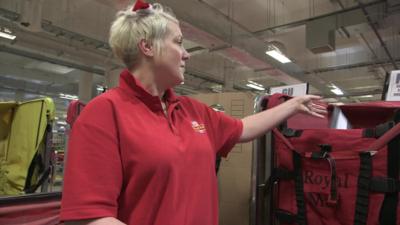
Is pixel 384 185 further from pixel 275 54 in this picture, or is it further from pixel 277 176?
pixel 275 54

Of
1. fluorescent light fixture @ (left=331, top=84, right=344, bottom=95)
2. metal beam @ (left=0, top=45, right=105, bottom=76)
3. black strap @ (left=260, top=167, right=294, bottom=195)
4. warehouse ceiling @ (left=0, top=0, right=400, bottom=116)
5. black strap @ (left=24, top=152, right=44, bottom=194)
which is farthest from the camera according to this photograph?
fluorescent light fixture @ (left=331, top=84, right=344, bottom=95)

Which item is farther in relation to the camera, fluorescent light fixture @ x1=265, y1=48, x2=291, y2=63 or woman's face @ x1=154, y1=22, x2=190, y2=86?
fluorescent light fixture @ x1=265, y1=48, x2=291, y2=63

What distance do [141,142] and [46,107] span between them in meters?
1.82

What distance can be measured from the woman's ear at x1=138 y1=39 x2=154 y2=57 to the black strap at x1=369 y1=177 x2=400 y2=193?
2.57 ft

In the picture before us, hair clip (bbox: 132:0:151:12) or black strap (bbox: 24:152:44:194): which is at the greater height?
hair clip (bbox: 132:0:151:12)

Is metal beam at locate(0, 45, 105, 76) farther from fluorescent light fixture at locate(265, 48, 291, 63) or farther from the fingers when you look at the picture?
the fingers

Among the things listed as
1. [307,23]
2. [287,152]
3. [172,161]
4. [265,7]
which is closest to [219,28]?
[265,7]

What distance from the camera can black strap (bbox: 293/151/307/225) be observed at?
119 centimetres

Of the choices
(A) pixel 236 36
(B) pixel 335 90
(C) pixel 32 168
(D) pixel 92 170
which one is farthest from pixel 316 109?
(B) pixel 335 90

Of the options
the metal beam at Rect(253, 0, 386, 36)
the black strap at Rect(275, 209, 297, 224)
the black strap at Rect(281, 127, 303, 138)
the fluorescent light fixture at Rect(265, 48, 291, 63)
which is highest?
the metal beam at Rect(253, 0, 386, 36)

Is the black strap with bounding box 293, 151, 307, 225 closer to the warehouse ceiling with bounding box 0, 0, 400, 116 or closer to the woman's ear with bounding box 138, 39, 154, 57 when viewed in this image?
the woman's ear with bounding box 138, 39, 154, 57

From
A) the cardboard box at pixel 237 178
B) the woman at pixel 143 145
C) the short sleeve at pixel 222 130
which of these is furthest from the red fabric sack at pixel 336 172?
the cardboard box at pixel 237 178

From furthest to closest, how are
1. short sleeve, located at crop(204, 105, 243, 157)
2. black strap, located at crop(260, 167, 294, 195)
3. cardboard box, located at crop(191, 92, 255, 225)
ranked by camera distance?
cardboard box, located at crop(191, 92, 255, 225) < black strap, located at crop(260, 167, 294, 195) < short sleeve, located at crop(204, 105, 243, 157)

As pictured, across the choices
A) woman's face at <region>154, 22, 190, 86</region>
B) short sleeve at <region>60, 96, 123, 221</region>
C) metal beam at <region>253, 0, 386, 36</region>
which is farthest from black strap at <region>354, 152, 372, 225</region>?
metal beam at <region>253, 0, 386, 36</region>
